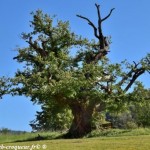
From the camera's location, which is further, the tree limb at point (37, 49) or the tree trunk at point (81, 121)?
the tree limb at point (37, 49)

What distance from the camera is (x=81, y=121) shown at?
34.7 m

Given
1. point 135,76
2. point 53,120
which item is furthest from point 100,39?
point 53,120

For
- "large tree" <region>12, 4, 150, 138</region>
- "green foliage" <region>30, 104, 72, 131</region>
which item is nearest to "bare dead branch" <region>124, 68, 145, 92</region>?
"large tree" <region>12, 4, 150, 138</region>

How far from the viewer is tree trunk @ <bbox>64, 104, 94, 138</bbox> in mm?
34406

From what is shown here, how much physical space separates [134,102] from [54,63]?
308 inches

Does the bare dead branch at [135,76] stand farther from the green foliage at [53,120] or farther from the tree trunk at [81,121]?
the green foliage at [53,120]

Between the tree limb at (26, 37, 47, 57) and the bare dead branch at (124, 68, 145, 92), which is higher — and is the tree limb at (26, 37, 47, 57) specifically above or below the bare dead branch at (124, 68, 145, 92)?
above

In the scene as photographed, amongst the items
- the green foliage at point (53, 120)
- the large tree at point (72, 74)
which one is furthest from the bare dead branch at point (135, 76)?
the green foliage at point (53, 120)

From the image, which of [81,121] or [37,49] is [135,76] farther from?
[37,49]

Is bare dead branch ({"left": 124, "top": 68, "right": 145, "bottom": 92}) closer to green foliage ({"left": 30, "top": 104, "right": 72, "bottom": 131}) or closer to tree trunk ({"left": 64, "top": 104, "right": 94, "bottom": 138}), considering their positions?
tree trunk ({"left": 64, "top": 104, "right": 94, "bottom": 138})

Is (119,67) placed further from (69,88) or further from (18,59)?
(18,59)

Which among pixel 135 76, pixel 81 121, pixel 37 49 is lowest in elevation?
pixel 81 121

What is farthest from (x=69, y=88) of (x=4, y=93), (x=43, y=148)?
(x=43, y=148)

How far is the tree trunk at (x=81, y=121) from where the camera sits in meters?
34.4
